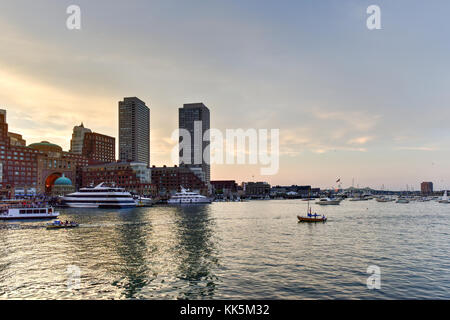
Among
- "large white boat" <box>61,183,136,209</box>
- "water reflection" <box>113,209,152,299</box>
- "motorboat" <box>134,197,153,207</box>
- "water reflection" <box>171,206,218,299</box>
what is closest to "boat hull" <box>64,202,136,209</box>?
"large white boat" <box>61,183,136,209</box>

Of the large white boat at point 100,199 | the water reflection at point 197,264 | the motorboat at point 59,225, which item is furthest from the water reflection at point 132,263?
the large white boat at point 100,199

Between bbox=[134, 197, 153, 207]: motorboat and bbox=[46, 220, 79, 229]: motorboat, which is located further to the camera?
bbox=[134, 197, 153, 207]: motorboat

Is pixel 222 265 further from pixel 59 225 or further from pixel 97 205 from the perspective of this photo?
pixel 97 205

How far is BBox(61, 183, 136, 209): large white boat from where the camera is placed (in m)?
142

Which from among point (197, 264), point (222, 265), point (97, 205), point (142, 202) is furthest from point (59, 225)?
point (142, 202)

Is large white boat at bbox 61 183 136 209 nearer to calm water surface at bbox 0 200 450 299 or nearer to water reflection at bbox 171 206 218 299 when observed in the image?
calm water surface at bbox 0 200 450 299

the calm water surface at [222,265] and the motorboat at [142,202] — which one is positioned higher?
the calm water surface at [222,265]

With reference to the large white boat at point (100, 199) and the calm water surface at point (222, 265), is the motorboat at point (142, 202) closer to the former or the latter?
the large white boat at point (100, 199)

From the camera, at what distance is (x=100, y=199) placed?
143 meters

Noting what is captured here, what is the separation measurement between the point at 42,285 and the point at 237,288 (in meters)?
19.0

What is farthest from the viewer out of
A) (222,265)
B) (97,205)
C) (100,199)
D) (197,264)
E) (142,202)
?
(142,202)

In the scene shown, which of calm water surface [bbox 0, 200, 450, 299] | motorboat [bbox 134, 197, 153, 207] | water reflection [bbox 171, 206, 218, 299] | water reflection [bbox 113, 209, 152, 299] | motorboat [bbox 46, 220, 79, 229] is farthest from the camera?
motorboat [bbox 134, 197, 153, 207]

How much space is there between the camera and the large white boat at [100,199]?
14225 centimetres
